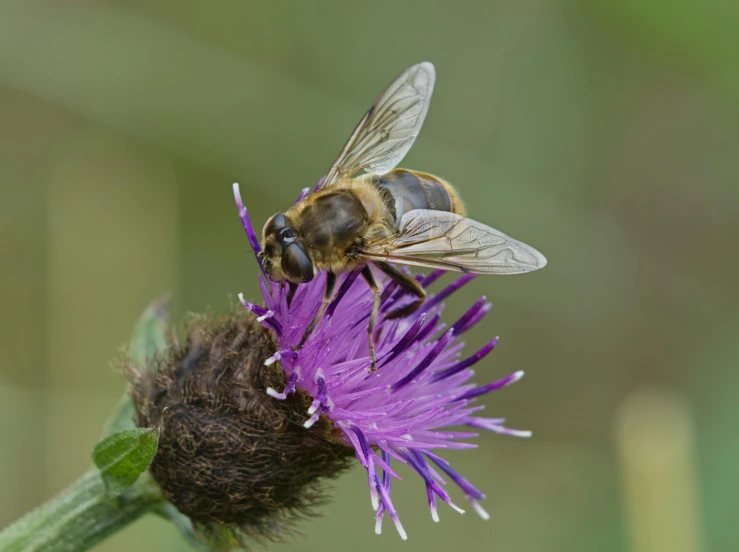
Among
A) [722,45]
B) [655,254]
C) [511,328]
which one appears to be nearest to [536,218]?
[511,328]

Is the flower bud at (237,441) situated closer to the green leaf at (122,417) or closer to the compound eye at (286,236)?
the green leaf at (122,417)

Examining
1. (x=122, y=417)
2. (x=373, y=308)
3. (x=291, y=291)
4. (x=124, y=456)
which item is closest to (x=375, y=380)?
(x=373, y=308)

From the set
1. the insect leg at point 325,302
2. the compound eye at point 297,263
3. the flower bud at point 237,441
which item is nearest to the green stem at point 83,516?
the flower bud at point 237,441

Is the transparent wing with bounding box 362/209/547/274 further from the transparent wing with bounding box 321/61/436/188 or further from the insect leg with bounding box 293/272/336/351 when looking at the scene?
the transparent wing with bounding box 321/61/436/188

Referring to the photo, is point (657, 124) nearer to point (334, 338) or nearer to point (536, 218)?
point (536, 218)

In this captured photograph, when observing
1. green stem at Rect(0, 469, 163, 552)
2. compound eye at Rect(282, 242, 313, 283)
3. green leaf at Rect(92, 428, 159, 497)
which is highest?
compound eye at Rect(282, 242, 313, 283)

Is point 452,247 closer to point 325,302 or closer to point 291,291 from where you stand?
point 325,302

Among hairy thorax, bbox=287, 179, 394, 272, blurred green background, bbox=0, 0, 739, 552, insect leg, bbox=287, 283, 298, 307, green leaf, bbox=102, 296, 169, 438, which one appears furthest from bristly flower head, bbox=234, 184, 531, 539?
blurred green background, bbox=0, 0, 739, 552
